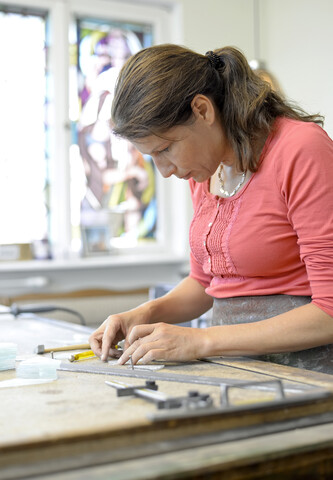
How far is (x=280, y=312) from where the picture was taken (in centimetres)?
141

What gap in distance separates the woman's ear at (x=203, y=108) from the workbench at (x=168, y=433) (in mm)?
571

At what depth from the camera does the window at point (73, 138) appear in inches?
171

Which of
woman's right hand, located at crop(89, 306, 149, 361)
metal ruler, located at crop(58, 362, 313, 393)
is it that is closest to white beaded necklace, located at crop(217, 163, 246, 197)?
woman's right hand, located at crop(89, 306, 149, 361)

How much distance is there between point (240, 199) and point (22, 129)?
3.22 metres

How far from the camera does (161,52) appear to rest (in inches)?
53.2

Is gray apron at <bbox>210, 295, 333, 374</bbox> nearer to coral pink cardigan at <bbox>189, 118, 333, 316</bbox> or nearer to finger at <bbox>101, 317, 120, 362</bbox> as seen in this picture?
coral pink cardigan at <bbox>189, 118, 333, 316</bbox>

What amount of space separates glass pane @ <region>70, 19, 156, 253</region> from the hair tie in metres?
3.12

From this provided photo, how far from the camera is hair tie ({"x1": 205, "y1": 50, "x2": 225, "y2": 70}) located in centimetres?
145

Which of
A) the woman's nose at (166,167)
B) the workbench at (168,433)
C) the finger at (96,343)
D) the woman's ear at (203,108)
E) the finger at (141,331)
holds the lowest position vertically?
the workbench at (168,433)

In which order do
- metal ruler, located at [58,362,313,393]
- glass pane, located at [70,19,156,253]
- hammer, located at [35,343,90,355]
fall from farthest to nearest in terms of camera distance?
glass pane, located at [70,19,156,253] < hammer, located at [35,343,90,355] < metal ruler, located at [58,362,313,393]

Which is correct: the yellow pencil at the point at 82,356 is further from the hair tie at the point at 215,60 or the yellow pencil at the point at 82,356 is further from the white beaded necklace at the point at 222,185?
the hair tie at the point at 215,60

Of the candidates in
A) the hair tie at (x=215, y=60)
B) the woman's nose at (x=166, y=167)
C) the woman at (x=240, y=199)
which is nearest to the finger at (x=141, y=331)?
the woman at (x=240, y=199)

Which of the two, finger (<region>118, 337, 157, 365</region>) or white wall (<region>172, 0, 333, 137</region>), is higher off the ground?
white wall (<region>172, 0, 333, 137</region>)

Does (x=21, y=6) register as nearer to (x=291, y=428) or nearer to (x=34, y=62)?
(x=34, y=62)
